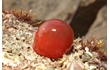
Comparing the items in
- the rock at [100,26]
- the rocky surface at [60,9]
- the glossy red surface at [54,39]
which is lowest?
the glossy red surface at [54,39]

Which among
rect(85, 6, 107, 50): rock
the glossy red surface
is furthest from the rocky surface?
the glossy red surface

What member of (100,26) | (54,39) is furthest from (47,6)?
(54,39)

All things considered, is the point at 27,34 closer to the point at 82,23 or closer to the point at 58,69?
the point at 58,69

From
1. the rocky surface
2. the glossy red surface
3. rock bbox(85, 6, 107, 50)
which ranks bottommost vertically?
the glossy red surface

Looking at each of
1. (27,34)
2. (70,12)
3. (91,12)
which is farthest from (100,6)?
(27,34)

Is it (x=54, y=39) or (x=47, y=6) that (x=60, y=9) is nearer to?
(x=47, y=6)

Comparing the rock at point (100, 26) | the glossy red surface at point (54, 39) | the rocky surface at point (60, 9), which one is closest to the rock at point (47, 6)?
the rocky surface at point (60, 9)

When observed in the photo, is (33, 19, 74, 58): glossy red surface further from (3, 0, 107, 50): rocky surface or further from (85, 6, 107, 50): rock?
(3, 0, 107, 50): rocky surface

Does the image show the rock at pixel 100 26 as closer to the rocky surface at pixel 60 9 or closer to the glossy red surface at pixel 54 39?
the rocky surface at pixel 60 9
